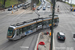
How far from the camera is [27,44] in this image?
62.5 ft

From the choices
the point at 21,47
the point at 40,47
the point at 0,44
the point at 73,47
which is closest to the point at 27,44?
Answer: the point at 21,47

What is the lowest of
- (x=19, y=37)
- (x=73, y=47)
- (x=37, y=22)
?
(x=73, y=47)

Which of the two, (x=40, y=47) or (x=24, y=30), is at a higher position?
(x=24, y=30)

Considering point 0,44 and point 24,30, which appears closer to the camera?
point 0,44

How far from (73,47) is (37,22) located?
987cm

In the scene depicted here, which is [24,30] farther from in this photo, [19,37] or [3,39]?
[3,39]

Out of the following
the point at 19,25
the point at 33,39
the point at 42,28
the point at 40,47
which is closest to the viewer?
the point at 40,47

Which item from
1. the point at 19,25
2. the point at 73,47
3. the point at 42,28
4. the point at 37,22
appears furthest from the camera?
the point at 42,28

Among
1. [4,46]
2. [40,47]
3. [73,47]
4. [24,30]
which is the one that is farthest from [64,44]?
[4,46]

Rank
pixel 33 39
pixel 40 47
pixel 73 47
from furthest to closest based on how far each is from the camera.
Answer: pixel 33 39 < pixel 73 47 < pixel 40 47

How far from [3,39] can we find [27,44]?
4975 mm

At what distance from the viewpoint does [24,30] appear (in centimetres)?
2111

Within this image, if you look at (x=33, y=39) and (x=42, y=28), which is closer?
(x=33, y=39)

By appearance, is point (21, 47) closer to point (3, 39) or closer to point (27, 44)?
point (27, 44)
